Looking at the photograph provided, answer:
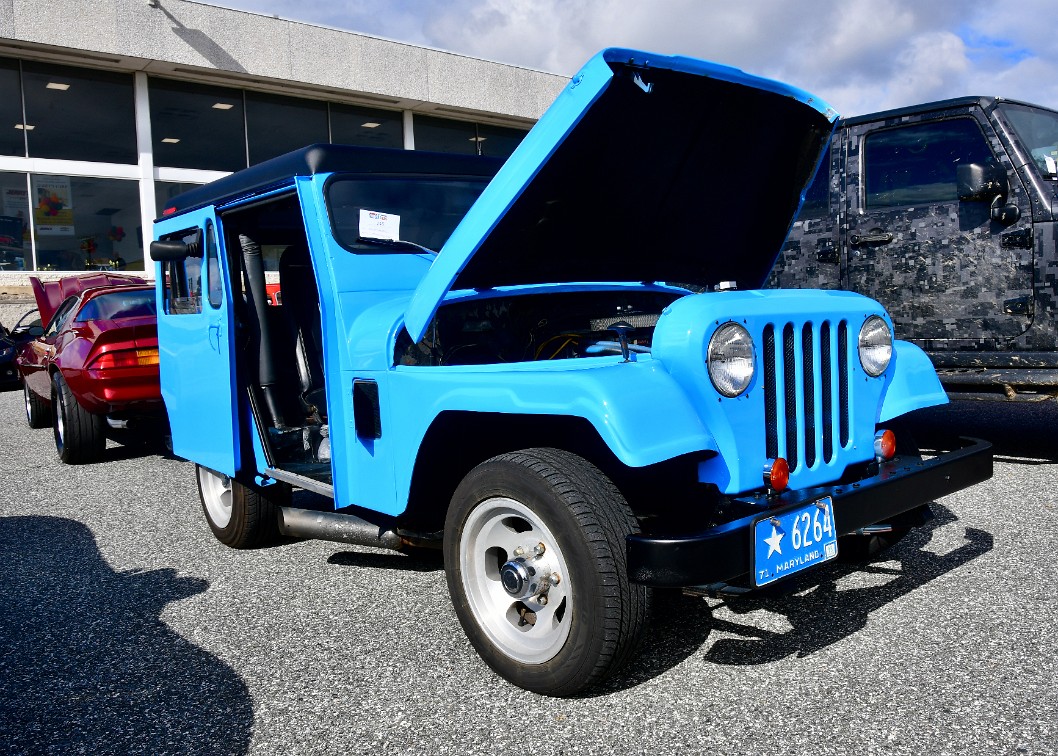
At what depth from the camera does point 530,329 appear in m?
3.79

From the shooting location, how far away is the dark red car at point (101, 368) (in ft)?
22.5

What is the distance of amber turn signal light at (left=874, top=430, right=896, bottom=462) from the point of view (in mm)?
3256

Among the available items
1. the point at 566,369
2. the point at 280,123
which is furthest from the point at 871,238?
the point at 280,123

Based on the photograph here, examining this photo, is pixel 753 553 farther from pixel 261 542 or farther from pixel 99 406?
pixel 99 406

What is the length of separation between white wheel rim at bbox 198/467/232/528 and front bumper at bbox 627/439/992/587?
9.82ft

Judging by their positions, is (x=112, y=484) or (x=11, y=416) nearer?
(x=112, y=484)

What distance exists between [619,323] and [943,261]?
3116mm

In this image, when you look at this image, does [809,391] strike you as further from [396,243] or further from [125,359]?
[125,359]

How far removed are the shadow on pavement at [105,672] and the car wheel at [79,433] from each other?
9.80 ft

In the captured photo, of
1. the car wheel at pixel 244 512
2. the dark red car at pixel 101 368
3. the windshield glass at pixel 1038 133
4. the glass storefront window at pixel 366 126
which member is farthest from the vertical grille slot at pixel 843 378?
the glass storefront window at pixel 366 126

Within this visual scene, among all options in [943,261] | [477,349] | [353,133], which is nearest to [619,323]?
[477,349]

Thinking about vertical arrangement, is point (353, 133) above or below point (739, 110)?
above

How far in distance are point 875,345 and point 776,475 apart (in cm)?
77

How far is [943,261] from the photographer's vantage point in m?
5.81
